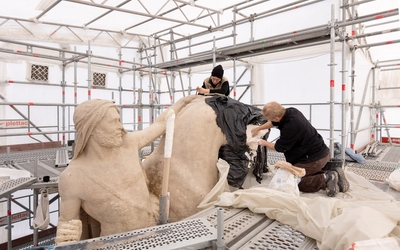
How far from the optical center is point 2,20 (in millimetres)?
7266

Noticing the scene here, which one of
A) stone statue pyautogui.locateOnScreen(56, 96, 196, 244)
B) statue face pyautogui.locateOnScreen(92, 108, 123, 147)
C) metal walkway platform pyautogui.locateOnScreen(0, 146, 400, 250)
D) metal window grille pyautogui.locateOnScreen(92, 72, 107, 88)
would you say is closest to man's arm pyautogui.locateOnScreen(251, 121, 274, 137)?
metal walkway platform pyautogui.locateOnScreen(0, 146, 400, 250)

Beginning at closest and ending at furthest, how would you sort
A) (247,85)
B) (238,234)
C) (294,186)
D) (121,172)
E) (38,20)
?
(238,234) → (121,172) → (294,186) → (38,20) → (247,85)

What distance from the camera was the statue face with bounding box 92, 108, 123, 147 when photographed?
2.05 metres

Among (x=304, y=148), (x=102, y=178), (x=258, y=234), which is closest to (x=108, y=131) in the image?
(x=102, y=178)

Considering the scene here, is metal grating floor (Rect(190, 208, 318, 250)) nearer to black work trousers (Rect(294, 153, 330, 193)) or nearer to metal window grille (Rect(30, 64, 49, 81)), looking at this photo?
black work trousers (Rect(294, 153, 330, 193))

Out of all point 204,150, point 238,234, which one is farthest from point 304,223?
point 204,150

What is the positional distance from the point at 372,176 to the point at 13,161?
593cm

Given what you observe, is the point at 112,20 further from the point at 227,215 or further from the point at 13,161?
the point at 227,215

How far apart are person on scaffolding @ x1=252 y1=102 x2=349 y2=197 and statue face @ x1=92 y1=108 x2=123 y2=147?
5.31 ft

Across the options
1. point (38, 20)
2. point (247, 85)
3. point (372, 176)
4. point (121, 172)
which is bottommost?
point (372, 176)

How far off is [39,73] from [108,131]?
746 cm

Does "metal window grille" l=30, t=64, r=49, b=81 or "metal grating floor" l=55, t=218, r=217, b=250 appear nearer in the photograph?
"metal grating floor" l=55, t=218, r=217, b=250

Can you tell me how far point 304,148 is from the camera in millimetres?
3074

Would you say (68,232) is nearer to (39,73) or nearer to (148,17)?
(148,17)
